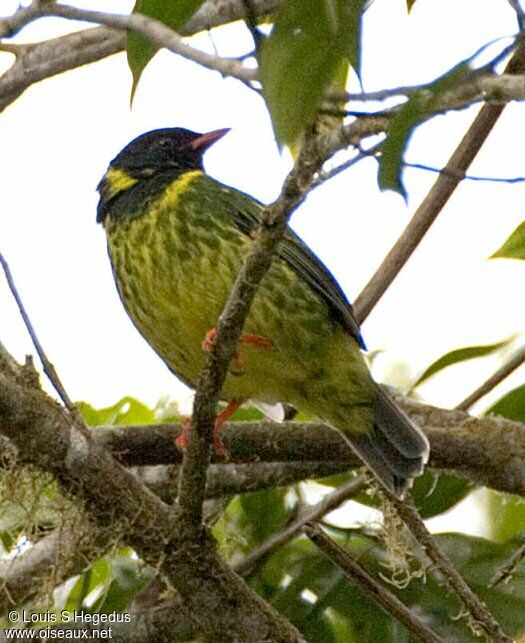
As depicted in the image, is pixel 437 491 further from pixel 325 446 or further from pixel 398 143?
pixel 398 143

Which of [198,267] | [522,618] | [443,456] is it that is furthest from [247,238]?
[522,618]

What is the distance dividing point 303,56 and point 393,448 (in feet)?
7.83

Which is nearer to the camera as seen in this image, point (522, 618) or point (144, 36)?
point (144, 36)

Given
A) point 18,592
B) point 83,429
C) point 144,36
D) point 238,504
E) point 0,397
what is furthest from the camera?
point 238,504

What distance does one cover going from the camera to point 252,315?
3.80 meters

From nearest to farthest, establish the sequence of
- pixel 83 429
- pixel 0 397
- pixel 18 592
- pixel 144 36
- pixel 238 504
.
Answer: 1. pixel 144 36
2. pixel 0 397
3. pixel 83 429
4. pixel 18 592
5. pixel 238 504

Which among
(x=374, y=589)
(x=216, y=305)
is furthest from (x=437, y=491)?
(x=216, y=305)

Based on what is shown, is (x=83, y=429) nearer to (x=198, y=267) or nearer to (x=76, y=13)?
(x=198, y=267)

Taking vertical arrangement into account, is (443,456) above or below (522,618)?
above

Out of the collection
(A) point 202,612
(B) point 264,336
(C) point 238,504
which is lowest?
(A) point 202,612

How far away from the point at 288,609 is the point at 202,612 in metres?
0.71

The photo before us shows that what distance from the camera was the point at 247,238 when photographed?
386 centimetres

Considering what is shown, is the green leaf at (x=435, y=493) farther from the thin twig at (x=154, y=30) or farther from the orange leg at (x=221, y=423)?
the thin twig at (x=154, y=30)

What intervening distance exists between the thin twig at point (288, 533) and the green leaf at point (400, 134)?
87.2 inches
